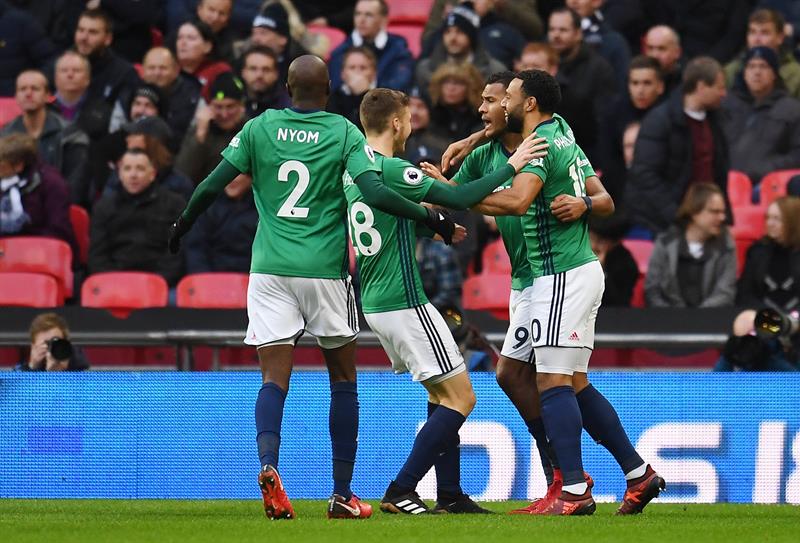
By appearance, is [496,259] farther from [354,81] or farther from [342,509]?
[342,509]

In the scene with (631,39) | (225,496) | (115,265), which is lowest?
(225,496)

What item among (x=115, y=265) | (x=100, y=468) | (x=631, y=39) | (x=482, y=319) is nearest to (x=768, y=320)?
(x=482, y=319)

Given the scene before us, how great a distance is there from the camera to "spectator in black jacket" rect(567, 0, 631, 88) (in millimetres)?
14227

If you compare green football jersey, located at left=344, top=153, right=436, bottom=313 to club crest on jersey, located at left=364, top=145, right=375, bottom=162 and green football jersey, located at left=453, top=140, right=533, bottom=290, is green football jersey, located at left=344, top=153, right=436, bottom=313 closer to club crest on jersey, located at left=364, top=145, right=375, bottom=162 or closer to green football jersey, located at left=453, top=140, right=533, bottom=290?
club crest on jersey, located at left=364, top=145, right=375, bottom=162

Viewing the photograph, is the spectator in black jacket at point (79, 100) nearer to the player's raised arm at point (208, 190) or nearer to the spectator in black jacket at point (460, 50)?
the spectator in black jacket at point (460, 50)

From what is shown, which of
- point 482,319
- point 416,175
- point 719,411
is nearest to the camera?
point 416,175

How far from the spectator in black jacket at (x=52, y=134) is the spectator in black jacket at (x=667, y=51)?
518cm

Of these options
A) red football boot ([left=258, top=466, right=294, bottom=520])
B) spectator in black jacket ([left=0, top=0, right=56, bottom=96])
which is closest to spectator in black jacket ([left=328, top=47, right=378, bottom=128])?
spectator in black jacket ([left=0, top=0, right=56, bottom=96])

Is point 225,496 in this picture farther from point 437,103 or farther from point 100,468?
point 437,103

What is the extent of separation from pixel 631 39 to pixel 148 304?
6.02m

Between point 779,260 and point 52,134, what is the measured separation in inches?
Answer: 249

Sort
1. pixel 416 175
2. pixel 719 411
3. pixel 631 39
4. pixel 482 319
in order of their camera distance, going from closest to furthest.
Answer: pixel 416 175 < pixel 719 411 < pixel 482 319 < pixel 631 39

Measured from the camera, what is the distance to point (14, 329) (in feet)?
37.9

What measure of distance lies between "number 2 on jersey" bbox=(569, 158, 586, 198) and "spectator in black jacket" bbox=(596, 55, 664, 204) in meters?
5.56
